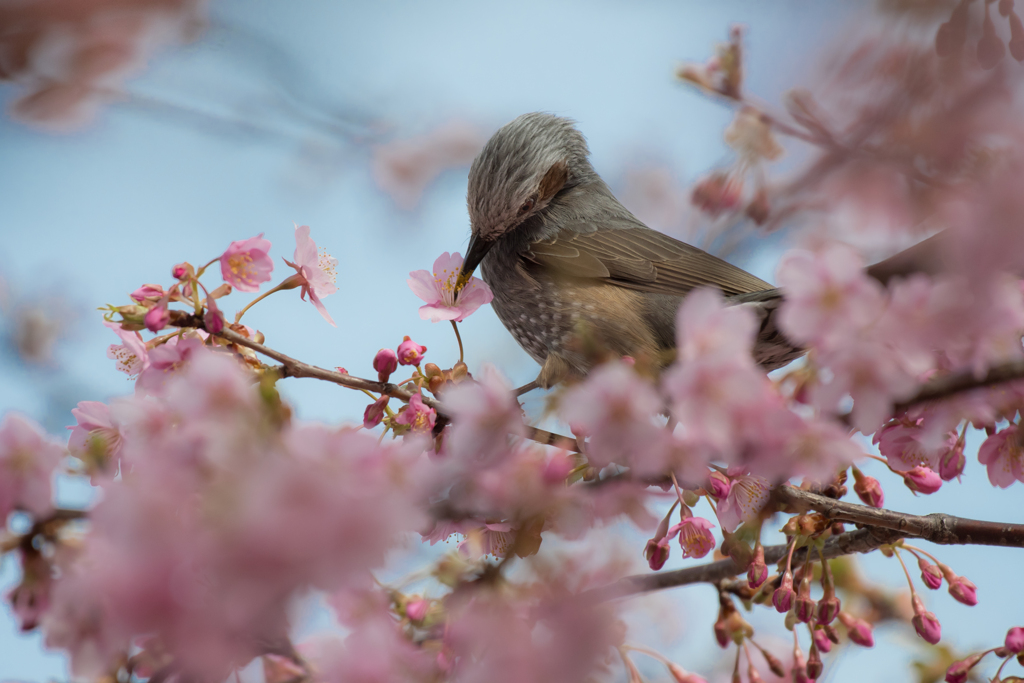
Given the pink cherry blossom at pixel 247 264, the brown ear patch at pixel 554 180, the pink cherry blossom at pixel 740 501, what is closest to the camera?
the pink cherry blossom at pixel 740 501

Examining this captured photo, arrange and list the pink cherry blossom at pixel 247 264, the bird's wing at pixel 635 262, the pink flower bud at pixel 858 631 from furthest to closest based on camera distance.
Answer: the bird's wing at pixel 635 262 → the pink flower bud at pixel 858 631 → the pink cherry blossom at pixel 247 264

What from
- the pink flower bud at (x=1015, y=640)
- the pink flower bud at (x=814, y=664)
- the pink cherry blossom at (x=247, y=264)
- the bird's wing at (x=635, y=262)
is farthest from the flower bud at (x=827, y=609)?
the pink cherry blossom at (x=247, y=264)

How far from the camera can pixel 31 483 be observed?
3.19 feet

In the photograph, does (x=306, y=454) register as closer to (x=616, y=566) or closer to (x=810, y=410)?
(x=616, y=566)

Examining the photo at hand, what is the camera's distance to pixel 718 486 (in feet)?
4.91

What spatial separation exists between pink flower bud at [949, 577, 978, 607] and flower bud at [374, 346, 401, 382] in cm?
155

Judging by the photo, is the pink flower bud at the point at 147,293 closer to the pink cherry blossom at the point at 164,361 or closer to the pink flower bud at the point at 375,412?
the pink cherry blossom at the point at 164,361

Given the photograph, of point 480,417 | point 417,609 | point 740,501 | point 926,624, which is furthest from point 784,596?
point 480,417

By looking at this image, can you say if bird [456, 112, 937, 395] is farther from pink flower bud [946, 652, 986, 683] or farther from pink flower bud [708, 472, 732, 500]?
pink flower bud [946, 652, 986, 683]

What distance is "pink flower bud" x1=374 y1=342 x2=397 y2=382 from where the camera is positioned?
1.53m

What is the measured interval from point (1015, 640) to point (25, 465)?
206cm

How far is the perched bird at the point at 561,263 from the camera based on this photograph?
8.69 feet

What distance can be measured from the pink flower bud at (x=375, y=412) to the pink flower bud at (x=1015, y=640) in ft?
5.16

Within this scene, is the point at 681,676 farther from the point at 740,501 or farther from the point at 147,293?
the point at 147,293
